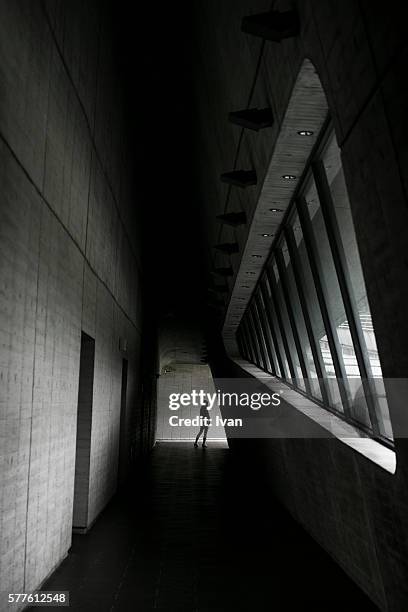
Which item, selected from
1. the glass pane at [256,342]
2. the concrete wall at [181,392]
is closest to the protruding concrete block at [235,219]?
the glass pane at [256,342]

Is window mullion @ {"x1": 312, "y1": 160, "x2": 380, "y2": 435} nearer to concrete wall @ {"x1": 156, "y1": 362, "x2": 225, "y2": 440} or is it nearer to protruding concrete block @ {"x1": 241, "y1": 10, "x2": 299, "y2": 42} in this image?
protruding concrete block @ {"x1": 241, "y1": 10, "x2": 299, "y2": 42}

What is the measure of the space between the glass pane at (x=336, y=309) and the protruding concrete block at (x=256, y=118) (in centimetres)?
126

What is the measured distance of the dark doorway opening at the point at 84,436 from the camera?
816 centimetres

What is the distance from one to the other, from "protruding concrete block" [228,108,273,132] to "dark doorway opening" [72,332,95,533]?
4.09m

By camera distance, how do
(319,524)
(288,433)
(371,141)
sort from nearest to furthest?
(371,141), (319,524), (288,433)

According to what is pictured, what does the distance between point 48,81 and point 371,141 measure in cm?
403

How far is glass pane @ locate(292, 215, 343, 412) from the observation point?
803 cm

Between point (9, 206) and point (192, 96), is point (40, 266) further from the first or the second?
point (192, 96)

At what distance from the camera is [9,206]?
4.67 meters

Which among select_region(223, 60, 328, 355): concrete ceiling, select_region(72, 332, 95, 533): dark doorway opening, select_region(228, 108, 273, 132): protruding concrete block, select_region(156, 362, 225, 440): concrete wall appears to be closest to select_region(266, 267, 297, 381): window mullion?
select_region(223, 60, 328, 355): concrete ceiling

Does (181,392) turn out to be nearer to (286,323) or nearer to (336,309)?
(286,323)

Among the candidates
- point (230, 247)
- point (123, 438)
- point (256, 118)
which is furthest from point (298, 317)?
point (123, 438)

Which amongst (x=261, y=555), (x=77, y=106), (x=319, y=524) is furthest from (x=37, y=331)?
(x=319, y=524)

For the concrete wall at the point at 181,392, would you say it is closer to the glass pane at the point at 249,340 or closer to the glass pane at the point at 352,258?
the glass pane at the point at 249,340
